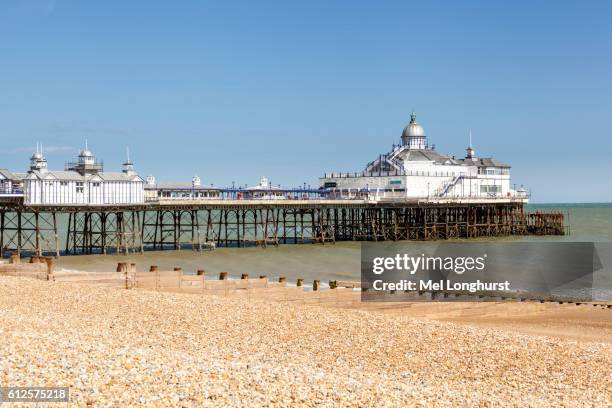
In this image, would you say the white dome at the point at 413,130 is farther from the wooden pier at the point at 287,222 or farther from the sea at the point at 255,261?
the sea at the point at 255,261

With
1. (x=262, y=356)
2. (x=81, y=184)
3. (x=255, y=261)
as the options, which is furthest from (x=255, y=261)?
(x=262, y=356)

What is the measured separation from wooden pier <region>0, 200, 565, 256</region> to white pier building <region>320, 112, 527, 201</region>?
2.49 metres

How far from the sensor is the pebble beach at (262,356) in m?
11.4

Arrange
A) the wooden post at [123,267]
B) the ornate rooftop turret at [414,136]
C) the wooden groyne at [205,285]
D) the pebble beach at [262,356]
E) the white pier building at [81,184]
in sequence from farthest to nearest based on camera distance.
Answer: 1. the ornate rooftop turret at [414,136]
2. the white pier building at [81,184]
3. the wooden post at [123,267]
4. the wooden groyne at [205,285]
5. the pebble beach at [262,356]

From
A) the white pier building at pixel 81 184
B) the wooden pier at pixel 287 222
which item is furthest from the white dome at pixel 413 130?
the white pier building at pixel 81 184

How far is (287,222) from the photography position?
80688 millimetres

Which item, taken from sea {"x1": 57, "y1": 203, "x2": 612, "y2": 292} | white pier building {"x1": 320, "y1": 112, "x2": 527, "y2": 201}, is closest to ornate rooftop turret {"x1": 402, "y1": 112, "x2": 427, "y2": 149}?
white pier building {"x1": 320, "y1": 112, "x2": 527, "y2": 201}

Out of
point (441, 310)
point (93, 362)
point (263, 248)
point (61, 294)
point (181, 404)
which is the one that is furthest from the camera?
point (263, 248)

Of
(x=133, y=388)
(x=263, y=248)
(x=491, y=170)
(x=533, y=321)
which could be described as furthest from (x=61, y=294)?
(x=491, y=170)

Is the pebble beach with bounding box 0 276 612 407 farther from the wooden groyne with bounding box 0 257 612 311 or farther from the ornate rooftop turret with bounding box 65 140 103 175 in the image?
the ornate rooftop turret with bounding box 65 140 103 175

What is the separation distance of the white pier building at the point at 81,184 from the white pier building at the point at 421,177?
104 ft

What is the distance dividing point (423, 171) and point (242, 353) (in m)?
74.5

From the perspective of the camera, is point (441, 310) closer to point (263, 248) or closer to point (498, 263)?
point (498, 263)

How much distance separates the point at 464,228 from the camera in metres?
83.2
